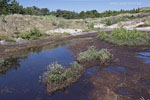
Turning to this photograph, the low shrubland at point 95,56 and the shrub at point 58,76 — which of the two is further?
the low shrubland at point 95,56

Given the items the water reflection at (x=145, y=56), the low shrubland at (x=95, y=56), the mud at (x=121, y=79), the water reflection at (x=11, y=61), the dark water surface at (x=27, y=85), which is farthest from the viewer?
the water reflection at (x=145, y=56)

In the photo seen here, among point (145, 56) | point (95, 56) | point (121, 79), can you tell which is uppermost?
point (95, 56)

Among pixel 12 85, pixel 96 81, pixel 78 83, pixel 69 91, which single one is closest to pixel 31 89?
pixel 12 85

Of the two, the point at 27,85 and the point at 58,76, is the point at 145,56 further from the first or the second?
the point at 27,85

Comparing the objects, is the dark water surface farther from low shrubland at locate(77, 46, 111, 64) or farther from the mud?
low shrubland at locate(77, 46, 111, 64)

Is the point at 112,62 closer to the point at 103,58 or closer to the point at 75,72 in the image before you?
the point at 103,58

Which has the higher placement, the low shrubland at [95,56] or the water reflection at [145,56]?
the low shrubland at [95,56]

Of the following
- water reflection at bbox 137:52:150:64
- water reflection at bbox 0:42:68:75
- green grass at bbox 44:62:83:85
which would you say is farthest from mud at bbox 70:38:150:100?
water reflection at bbox 0:42:68:75

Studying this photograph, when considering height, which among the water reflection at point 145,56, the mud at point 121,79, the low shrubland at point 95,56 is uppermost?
the low shrubland at point 95,56

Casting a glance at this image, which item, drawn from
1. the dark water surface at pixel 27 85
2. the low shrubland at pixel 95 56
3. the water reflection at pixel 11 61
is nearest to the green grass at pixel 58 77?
the dark water surface at pixel 27 85

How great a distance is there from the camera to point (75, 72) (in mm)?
7207

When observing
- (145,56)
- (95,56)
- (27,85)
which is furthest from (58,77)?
(145,56)

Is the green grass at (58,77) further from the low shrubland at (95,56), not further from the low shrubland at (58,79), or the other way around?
the low shrubland at (95,56)

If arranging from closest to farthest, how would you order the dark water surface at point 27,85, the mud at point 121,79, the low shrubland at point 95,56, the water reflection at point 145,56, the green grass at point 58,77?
1. the mud at point 121,79
2. the dark water surface at point 27,85
3. the green grass at point 58,77
4. the low shrubland at point 95,56
5. the water reflection at point 145,56
